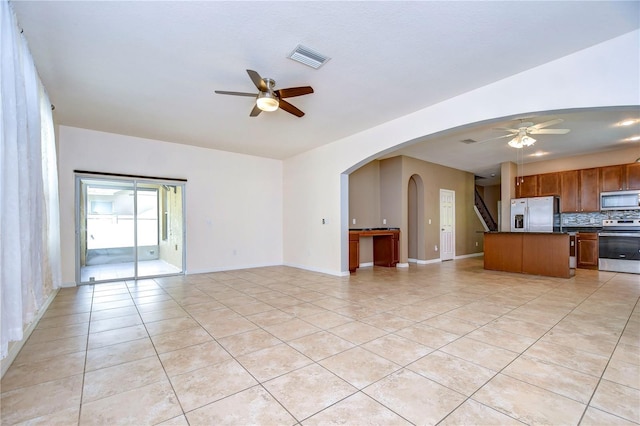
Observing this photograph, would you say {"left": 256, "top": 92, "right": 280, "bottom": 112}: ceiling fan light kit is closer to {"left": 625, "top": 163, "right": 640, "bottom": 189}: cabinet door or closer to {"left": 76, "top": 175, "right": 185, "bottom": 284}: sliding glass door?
{"left": 76, "top": 175, "right": 185, "bottom": 284}: sliding glass door

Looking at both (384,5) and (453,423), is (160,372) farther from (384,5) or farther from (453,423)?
(384,5)

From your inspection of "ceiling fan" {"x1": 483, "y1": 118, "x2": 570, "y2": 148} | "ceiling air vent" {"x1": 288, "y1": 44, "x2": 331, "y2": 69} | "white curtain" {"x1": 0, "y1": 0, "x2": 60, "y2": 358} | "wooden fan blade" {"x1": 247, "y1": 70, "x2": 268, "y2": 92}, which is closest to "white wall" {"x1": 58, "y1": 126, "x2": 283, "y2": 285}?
"white curtain" {"x1": 0, "y1": 0, "x2": 60, "y2": 358}

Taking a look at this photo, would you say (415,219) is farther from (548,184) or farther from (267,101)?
(267,101)

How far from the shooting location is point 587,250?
7.00m

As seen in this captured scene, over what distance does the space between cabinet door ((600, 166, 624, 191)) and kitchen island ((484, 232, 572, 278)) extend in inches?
103

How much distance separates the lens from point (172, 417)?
5.54ft

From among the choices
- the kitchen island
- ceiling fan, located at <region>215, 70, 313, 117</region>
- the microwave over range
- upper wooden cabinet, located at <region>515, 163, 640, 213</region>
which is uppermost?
ceiling fan, located at <region>215, 70, 313, 117</region>

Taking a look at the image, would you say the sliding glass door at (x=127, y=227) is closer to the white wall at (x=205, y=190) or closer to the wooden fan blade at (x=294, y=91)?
the white wall at (x=205, y=190)

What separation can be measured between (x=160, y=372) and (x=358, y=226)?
19.0 ft

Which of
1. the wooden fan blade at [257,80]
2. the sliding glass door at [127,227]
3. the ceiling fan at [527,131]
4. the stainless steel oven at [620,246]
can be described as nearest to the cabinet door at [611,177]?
the stainless steel oven at [620,246]

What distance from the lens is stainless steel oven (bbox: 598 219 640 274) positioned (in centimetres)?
630

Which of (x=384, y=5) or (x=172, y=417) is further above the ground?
(x=384, y=5)

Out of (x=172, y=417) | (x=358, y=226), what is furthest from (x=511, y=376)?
(x=358, y=226)

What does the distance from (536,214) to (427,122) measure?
5.55 meters
